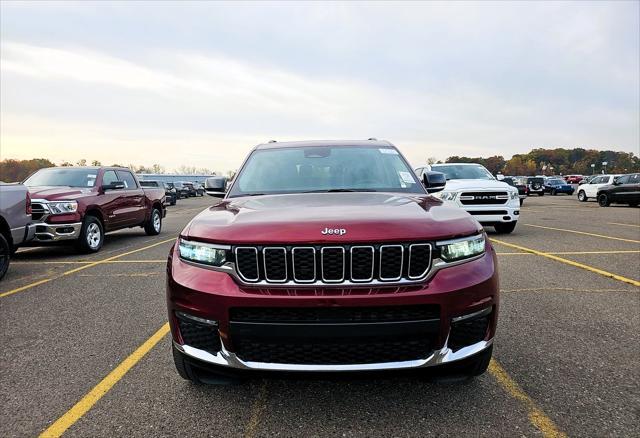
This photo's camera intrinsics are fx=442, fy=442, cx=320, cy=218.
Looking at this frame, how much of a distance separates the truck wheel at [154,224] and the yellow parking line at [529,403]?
1074 cm

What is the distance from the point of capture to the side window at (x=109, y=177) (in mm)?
9844

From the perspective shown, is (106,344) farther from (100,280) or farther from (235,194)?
(100,280)

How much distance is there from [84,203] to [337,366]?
319 inches

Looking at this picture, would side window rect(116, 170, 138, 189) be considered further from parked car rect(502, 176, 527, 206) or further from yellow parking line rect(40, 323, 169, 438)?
parked car rect(502, 176, 527, 206)

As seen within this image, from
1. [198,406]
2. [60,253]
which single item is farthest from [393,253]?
[60,253]

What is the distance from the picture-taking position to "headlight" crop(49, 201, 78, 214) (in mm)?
8195

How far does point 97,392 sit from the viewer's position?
290cm

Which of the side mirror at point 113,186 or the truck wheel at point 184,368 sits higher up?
the side mirror at point 113,186

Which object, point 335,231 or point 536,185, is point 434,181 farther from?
point 536,185

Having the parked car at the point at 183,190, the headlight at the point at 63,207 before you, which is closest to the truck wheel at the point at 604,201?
the headlight at the point at 63,207

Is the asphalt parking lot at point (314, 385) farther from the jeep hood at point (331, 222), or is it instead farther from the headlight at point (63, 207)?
the headlight at point (63, 207)

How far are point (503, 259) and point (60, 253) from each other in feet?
28.4

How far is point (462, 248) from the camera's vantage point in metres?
2.45

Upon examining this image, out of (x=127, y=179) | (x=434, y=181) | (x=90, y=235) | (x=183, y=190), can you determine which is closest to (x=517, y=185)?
(x=127, y=179)
